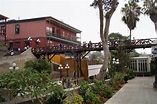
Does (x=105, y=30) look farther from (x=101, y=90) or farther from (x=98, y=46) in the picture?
A: (x=98, y=46)

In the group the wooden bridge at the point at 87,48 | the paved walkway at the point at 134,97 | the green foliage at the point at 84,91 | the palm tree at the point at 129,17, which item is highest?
the palm tree at the point at 129,17

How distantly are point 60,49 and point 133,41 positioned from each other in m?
9.09

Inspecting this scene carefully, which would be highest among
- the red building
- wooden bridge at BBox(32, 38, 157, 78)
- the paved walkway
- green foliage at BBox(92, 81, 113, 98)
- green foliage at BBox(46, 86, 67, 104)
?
the red building

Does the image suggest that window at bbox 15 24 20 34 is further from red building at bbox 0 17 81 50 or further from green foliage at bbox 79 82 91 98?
green foliage at bbox 79 82 91 98

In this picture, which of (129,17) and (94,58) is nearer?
(129,17)

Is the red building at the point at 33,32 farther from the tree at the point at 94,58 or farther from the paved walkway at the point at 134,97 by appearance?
the paved walkway at the point at 134,97

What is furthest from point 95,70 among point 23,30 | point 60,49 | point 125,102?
point 125,102

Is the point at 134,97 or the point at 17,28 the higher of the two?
the point at 17,28

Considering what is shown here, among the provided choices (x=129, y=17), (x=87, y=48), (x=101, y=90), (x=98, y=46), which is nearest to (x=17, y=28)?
(x=87, y=48)

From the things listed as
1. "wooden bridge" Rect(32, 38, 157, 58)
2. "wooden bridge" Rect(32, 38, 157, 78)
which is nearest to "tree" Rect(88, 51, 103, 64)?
"wooden bridge" Rect(32, 38, 157, 78)

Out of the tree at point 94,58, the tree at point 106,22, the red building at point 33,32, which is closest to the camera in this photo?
the tree at point 106,22

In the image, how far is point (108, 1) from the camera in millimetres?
15523

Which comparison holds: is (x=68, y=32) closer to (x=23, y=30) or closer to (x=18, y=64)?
(x=23, y=30)

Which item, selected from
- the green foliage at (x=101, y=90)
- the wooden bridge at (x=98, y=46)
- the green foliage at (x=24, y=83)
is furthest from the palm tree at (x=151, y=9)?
the green foliage at (x=24, y=83)
